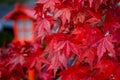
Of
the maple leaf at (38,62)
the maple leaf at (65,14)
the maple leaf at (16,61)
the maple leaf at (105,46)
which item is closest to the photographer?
the maple leaf at (105,46)

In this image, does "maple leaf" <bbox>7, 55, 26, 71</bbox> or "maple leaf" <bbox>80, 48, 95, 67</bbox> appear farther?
"maple leaf" <bbox>7, 55, 26, 71</bbox>

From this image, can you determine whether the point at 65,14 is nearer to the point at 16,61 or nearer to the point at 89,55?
the point at 89,55

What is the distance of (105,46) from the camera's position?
1582mm

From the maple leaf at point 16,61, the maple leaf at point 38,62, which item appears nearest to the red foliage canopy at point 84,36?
the maple leaf at point 38,62

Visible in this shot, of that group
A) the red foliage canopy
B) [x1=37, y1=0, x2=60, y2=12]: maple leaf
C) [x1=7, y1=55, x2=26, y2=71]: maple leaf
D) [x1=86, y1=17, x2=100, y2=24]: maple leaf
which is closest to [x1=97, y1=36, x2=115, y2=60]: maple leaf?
the red foliage canopy

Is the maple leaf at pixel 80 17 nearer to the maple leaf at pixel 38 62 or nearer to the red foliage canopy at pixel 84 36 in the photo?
the red foliage canopy at pixel 84 36

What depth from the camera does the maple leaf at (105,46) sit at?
157 cm

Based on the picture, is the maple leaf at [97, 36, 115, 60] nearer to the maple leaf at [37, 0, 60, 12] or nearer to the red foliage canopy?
the red foliage canopy

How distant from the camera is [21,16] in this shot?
7.57 m

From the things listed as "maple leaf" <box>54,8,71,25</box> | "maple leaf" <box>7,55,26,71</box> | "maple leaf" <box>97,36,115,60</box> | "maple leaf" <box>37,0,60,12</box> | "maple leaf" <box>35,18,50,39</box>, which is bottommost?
"maple leaf" <box>7,55,26,71</box>

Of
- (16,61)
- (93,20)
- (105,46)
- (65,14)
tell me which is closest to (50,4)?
(65,14)

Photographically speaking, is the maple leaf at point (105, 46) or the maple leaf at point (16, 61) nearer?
the maple leaf at point (105, 46)

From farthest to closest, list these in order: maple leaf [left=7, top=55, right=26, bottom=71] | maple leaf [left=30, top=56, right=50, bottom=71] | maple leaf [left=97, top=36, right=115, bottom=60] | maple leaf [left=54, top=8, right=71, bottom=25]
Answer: maple leaf [left=7, top=55, right=26, bottom=71], maple leaf [left=30, top=56, right=50, bottom=71], maple leaf [left=54, top=8, right=71, bottom=25], maple leaf [left=97, top=36, right=115, bottom=60]

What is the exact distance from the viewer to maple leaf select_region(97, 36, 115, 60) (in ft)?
5.14
